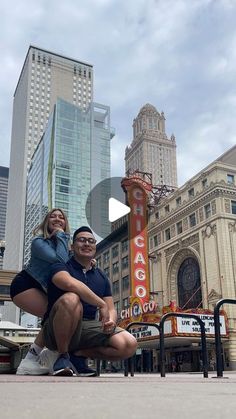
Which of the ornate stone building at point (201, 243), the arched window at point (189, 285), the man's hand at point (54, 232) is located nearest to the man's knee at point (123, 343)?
the man's hand at point (54, 232)

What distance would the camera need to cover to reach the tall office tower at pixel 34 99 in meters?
130

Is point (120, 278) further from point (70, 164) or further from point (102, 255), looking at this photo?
point (70, 164)

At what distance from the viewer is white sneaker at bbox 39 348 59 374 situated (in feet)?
12.4

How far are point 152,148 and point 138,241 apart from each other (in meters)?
104

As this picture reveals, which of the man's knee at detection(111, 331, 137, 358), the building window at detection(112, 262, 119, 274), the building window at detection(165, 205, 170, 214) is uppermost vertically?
the building window at detection(165, 205, 170, 214)

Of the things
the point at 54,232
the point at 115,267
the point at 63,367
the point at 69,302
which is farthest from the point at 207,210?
the point at 63,367

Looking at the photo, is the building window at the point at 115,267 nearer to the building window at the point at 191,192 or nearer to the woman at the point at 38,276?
the building window at the point at 191,192

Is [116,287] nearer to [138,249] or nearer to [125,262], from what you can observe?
[125,262]

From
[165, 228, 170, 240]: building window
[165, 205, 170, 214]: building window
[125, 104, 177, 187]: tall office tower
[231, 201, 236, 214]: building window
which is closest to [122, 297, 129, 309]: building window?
[165, 228, 170, 240]: building window

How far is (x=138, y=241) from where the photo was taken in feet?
121

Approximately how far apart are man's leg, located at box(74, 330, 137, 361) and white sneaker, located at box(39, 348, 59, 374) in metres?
0.27

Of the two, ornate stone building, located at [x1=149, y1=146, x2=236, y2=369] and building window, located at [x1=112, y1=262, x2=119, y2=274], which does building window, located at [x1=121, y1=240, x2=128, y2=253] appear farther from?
ornate stone building, located at [x1=149, y1=146, x2=236, y2=369]

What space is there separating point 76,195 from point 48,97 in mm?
50794

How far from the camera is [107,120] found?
115125 millimetres
